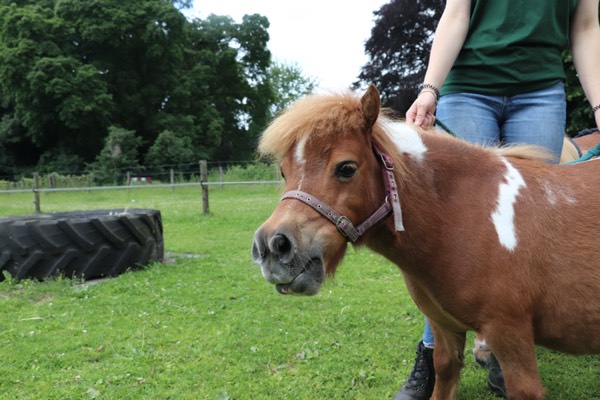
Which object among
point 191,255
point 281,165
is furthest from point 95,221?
point 281,165

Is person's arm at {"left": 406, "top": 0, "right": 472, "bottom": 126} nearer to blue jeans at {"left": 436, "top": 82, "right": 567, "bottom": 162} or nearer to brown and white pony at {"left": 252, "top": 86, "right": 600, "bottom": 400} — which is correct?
blue jeans at {"left": 436, "top": 82, "right": 567, "bottom": 162}

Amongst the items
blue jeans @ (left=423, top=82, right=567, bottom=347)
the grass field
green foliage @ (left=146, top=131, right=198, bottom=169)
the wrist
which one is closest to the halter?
the grass field

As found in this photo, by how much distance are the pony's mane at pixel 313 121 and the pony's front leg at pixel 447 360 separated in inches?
→ 48.1

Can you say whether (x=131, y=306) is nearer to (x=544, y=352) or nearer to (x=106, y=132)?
(x=544, y=352)

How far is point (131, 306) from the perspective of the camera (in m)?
4.60

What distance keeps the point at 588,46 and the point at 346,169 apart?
1.70 metres

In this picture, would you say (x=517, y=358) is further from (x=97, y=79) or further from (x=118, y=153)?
(x=97, y=79)

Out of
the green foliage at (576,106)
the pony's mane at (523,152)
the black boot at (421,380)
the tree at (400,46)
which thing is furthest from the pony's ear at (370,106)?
the tree at (400,46)

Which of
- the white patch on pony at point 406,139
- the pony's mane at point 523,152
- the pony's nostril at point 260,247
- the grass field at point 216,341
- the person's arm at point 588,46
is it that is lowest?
the grass field at point 216,341

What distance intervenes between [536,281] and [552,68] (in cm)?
127

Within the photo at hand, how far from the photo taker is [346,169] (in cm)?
181

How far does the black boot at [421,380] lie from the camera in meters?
2.76

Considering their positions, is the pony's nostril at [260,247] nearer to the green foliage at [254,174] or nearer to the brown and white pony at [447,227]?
the brown and white pony at [447,227]

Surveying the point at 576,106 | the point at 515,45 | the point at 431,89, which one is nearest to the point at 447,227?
the point at 431,89
